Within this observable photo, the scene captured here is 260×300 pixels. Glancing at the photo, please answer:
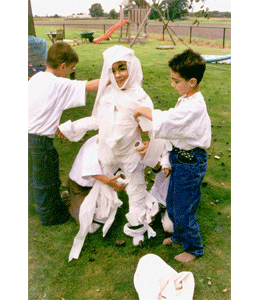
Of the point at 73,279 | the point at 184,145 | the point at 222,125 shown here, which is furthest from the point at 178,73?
the point at 222,125

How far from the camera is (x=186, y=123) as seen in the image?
2703mm

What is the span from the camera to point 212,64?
11.7 metres

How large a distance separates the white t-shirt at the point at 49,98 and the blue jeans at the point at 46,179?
0.18m

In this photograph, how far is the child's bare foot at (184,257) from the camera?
3.29m

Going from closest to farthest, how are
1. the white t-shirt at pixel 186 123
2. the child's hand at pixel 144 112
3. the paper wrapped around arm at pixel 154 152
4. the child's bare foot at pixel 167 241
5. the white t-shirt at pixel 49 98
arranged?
the white t-shirt at pixel 186 123, the child's hand at pixel 144 112, the paper wrapped around arm at pixel 154 152, the white t-shirt at pixel 49 98, the child's bare foot at pixel 167 241

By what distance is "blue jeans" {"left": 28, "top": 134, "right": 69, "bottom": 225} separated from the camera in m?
3.60

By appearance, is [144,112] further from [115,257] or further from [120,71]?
[115,257]

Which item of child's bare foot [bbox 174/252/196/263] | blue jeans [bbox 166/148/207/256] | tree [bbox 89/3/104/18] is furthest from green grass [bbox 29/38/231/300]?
tree [bbox 89/3/104/18]

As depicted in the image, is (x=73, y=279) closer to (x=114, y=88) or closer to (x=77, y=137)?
(x=77, y=137)

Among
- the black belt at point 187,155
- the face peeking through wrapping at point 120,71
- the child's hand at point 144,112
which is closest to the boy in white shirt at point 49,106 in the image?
the face peeking through wrapping at point 120,71

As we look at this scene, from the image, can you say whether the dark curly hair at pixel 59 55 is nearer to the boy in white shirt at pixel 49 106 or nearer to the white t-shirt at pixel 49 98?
the boy in white shirt at pixel 49 106

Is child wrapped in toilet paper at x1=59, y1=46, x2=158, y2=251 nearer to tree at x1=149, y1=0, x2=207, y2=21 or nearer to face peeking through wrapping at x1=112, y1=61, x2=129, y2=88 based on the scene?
face peeking through wrapping at x1=112, y1=61, x2=129, y2=88

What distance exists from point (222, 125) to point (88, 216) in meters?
4.14

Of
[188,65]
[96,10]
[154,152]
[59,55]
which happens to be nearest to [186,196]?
[154,152]
